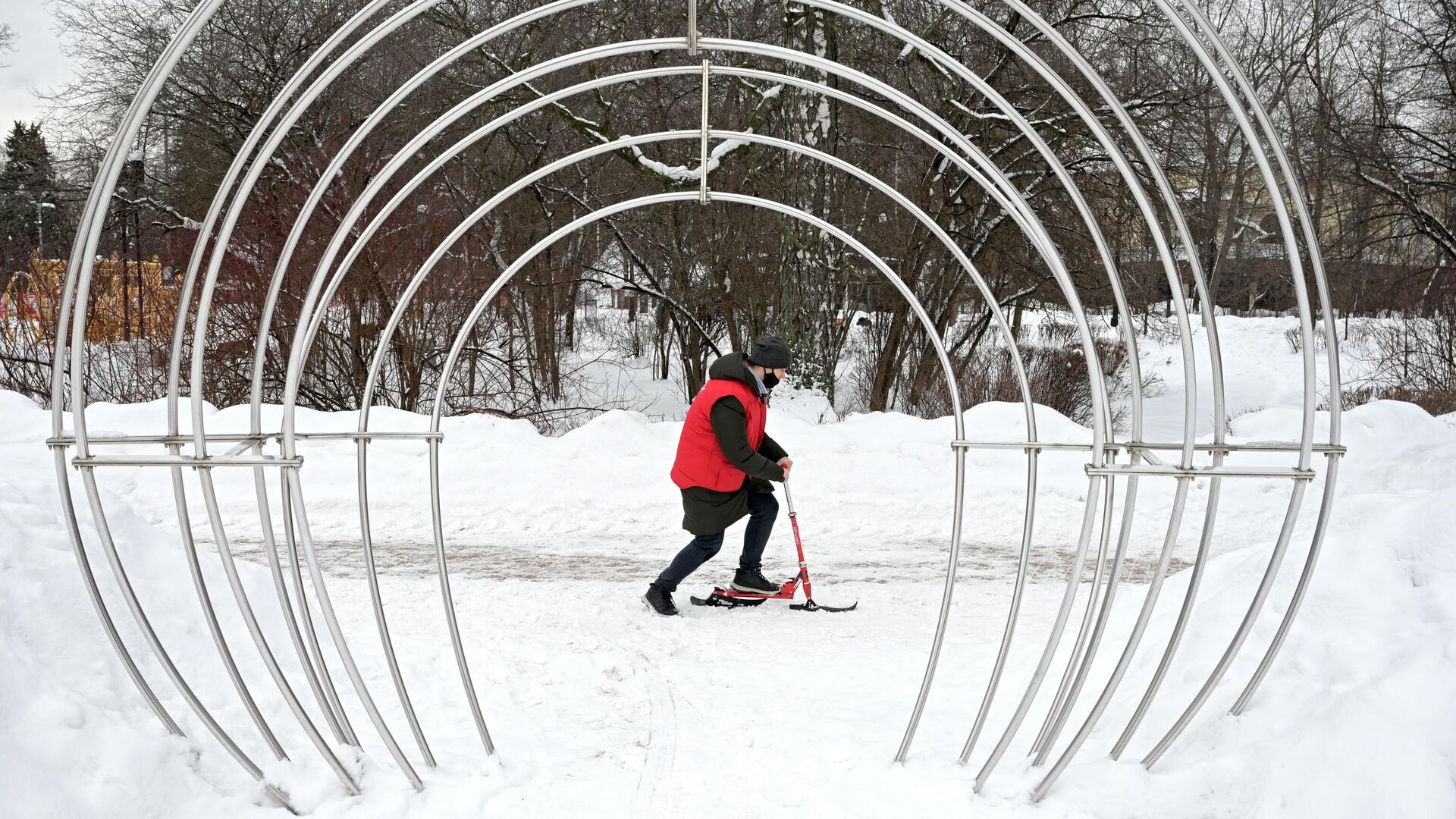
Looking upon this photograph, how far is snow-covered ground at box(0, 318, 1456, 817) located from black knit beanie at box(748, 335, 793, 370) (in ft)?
5.31

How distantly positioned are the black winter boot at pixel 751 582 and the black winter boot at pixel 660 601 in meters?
0.46

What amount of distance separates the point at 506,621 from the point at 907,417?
740cm

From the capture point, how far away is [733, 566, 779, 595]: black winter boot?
6.97 meters

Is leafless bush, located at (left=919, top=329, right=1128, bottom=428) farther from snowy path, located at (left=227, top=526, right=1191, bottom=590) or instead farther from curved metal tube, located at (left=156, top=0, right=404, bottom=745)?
curved metal tube, located at (left=156, top=0, right=404, bottom=745)

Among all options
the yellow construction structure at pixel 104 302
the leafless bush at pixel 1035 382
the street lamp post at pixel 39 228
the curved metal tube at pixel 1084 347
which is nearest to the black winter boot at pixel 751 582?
the curved metal tube at pixel 1084 347

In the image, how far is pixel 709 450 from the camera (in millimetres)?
6641

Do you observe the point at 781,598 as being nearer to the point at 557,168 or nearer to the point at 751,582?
the point at 751,582

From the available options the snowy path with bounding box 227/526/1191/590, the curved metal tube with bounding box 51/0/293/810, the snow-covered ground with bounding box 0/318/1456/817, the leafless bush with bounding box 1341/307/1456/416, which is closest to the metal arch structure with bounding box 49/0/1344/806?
the curved metal tube with bounding box 51/0/293/810

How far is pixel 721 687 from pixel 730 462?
1597 mm

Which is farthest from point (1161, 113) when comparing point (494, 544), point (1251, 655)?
point (1251, 655)

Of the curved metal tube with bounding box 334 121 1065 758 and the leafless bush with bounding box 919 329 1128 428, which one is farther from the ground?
the curved metal tube with bounding box 334 121 1065 758

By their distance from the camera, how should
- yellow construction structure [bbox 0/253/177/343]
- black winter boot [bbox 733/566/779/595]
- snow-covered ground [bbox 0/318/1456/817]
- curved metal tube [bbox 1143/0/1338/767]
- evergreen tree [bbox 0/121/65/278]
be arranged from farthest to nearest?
evergreen tree [bbox 0/121/65/278]
yellow construction structure [bbox 0/253/177/343]
black winter boot [bbox 733/566/779/595]
snow-covered ground [bbox 0/318/1456/817]
curved metal tube [bbox 1143/0/1338/767]

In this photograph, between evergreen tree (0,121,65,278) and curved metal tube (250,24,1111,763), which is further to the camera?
evergreen tree (0,121,65,278)

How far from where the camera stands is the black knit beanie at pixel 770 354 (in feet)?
21.6
